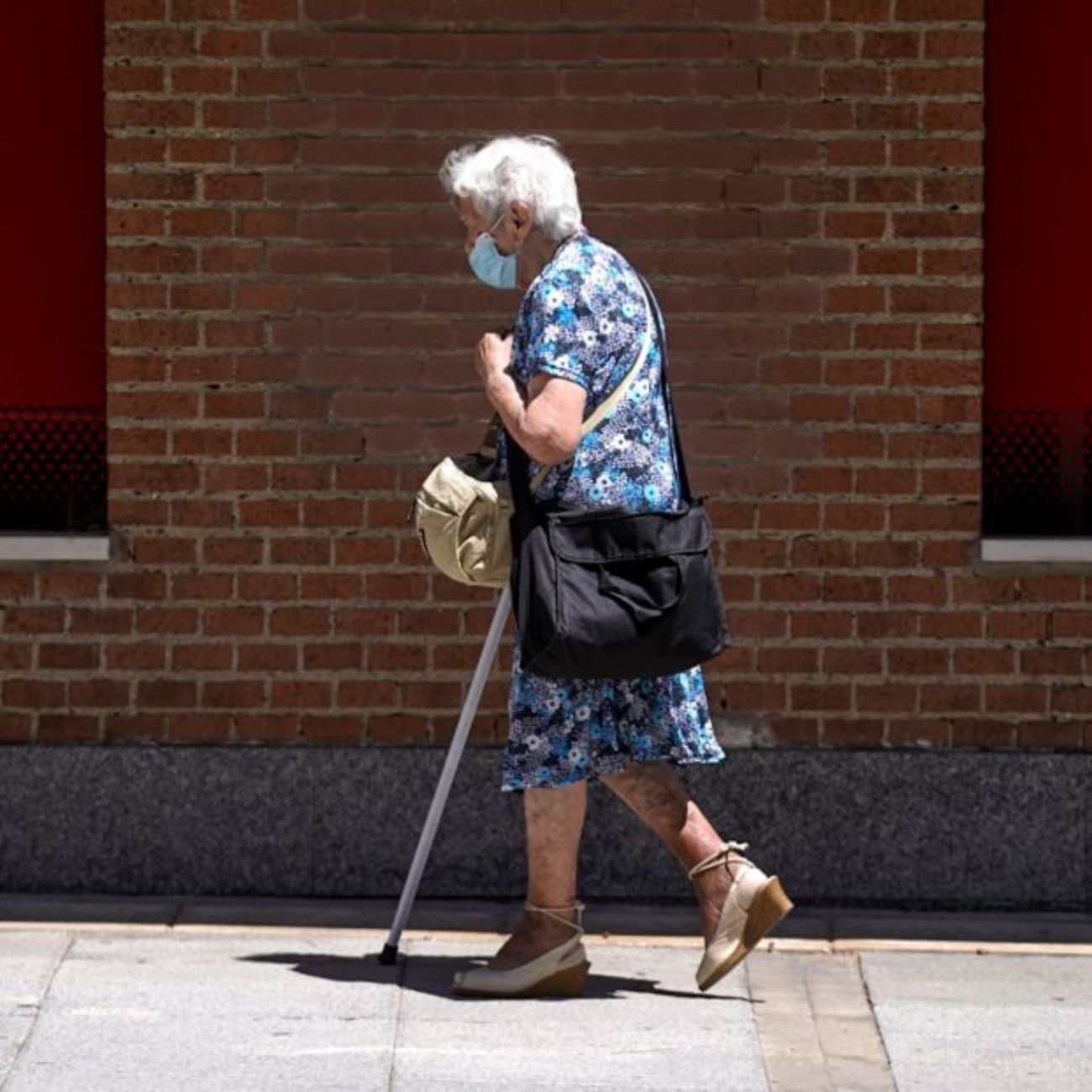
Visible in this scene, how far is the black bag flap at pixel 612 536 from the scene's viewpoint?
698 centimetres

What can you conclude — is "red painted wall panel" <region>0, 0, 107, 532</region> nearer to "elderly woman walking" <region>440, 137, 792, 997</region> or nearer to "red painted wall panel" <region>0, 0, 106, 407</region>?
"red painted wall panel" <region>0, 0, 106, 407</region>

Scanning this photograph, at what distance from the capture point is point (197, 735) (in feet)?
27.3

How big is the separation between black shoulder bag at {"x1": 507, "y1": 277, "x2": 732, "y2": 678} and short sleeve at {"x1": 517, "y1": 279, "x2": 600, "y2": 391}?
0.65 ft

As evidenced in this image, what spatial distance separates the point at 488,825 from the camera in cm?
830

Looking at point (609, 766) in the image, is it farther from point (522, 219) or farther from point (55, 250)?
point (55, 250)

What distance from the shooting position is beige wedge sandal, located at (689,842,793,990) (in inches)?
283

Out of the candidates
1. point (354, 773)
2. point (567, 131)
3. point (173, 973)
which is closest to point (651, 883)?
point (354, 773)

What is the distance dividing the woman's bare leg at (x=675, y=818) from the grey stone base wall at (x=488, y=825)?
0.99 m

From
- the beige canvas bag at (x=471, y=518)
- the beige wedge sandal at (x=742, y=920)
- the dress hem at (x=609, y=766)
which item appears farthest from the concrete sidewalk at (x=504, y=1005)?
the beige canvas bag at (x=471, y=518)

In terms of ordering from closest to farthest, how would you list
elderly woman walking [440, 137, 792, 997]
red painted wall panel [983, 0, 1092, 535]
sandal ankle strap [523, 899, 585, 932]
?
elderly woman walking [440, 137, 792, 997] < sandal ankle strap [523, 899, 585, 932] < red painted wall panel [983, 0, 1092, 535]

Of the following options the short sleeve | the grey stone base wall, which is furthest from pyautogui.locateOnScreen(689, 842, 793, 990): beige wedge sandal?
the short sleeve

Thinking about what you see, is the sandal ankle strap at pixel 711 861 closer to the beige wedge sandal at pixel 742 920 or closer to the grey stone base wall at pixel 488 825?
the beige wedge sandal at pixel 742 920

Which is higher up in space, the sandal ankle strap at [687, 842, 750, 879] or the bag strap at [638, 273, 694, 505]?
the bag strap at [638, 273, 694, 505]

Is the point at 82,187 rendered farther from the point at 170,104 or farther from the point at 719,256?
the point at 719,256
